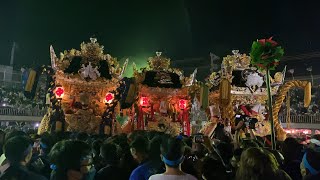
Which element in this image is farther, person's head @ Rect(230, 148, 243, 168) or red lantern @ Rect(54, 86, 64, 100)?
red lantern @ Rect(54, 86, 64, 100)

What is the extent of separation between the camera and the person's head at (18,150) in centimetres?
331

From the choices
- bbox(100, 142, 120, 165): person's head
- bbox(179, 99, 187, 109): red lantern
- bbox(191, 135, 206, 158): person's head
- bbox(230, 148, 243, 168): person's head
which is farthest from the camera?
bbox(179, 99, 187, 109): red lantern

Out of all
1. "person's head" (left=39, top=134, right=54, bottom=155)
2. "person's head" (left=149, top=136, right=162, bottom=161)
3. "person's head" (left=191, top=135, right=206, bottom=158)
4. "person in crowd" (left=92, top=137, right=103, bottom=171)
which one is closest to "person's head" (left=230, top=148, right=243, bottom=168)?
"person's head" (left=191, top=135, right=206, bottom=158)

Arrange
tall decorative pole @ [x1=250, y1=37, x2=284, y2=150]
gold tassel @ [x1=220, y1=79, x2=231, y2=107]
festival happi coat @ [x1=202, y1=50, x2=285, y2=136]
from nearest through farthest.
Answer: tall decorative pole @ [x1=250, y1=37, x2=284, y2=150]
gold tassel @ [x1=220, y1=79, x2=231, y2=107]
festival happi coat @ [x1=202, y1=50, x2=285, y2=136]

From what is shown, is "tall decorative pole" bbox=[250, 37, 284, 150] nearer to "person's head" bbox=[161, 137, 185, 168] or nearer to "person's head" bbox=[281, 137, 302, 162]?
"person's head" bbox=[281, 137, 302, 162]

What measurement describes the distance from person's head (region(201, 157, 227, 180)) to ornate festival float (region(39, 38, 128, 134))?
13173 millimetres

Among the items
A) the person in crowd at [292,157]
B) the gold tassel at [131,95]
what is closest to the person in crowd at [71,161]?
the person in crowd at [292,157]

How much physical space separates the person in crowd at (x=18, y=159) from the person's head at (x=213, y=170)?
5.99 feet

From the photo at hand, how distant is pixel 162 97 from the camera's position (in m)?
18.8

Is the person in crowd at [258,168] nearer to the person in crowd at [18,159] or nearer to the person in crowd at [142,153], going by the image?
the person in crowd at [142,153]

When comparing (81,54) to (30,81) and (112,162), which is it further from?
(112,162)

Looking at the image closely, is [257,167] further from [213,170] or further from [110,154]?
[110,154]

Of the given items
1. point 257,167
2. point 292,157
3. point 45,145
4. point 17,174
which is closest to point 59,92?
point 45,145

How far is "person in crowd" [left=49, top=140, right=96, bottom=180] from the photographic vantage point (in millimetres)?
3049
